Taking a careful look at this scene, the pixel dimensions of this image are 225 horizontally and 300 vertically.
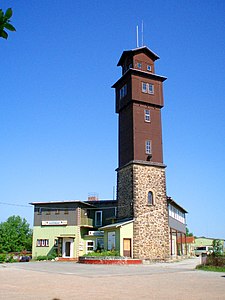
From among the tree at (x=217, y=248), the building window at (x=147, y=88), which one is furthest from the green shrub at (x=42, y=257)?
the tree at (x=217, y=248)

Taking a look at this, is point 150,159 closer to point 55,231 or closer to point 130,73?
point 130,73

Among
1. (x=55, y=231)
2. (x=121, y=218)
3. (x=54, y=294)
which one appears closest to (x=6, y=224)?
(x=55, y=231)

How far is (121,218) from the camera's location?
110ft

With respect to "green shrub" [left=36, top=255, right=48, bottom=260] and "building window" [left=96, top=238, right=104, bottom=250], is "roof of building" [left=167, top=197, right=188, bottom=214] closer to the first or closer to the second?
"building window" [left=96, top=238, right=104, bottom=250]

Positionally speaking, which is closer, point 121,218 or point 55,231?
point 121,218

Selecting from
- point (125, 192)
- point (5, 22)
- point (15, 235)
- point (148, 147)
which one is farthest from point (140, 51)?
point (15, 235)

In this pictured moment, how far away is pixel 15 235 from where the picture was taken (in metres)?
68.9

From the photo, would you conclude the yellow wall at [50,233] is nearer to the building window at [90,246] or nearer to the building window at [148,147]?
the building window at [90,246]

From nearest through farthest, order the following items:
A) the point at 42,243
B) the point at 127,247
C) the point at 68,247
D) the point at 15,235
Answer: the point at 127,247
the point at 68,247
the point at 42,243
the point at 15,235

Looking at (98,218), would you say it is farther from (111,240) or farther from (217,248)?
(217,248)

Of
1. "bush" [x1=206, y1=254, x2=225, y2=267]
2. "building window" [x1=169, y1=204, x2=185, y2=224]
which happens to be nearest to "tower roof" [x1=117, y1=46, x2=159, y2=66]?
"building window" [x1=169, y1=204, x2=185, y2=224]

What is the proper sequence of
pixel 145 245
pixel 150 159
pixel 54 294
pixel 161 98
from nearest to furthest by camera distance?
pixel 54 294, pixel 145 245, pixel 150 159, pixel 161 98

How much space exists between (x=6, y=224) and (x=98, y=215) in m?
38.0

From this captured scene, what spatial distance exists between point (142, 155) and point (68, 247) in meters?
14.2
